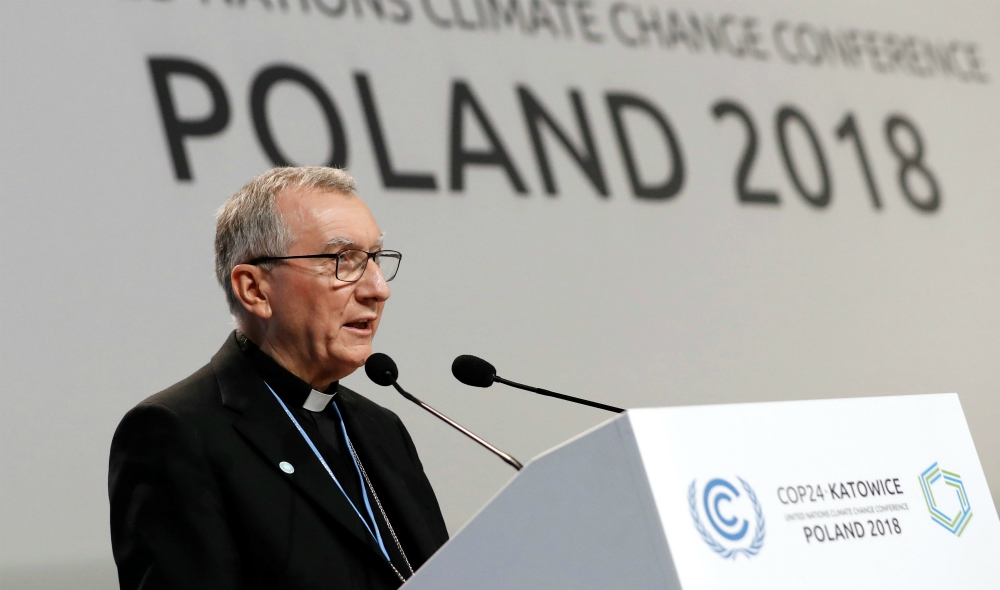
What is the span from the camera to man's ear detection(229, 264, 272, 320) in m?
2.20

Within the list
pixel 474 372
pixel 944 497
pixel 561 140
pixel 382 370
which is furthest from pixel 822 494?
pixel 561 140

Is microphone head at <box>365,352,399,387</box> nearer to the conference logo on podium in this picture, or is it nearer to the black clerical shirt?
the black clerical shirt

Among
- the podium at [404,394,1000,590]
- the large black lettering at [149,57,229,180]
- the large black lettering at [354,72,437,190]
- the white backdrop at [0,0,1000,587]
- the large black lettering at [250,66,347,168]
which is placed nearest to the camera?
the podium at [404,394,1000,590]

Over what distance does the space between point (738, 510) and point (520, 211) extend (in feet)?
9.13

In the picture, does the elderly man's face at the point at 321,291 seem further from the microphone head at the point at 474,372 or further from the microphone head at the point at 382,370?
the microphone head at the point at 474,372

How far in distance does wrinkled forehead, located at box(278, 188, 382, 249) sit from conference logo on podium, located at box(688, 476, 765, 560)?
3.57 ft

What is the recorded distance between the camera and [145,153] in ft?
11.1

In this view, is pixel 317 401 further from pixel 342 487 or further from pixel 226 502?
pixel 226 502

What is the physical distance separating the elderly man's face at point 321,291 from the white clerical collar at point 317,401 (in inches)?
2.4

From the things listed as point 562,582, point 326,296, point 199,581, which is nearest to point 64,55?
point 326,296

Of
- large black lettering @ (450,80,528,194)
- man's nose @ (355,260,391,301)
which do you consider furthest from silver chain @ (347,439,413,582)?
large black lettering @ (450,80,528,194)

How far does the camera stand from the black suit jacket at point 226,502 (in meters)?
1.83

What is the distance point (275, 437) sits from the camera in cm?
207

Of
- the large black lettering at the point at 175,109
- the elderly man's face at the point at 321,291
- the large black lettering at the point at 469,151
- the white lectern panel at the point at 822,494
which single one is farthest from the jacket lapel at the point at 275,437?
the large black lettering at the point at 469,151
